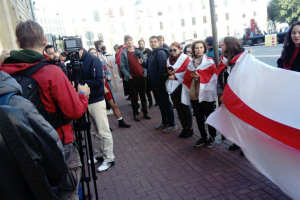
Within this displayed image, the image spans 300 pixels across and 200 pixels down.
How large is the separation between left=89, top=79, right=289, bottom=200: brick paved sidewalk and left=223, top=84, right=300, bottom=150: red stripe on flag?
0.82m

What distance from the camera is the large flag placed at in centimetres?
263

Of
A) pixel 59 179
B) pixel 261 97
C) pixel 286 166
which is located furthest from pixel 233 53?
pixel 59 179

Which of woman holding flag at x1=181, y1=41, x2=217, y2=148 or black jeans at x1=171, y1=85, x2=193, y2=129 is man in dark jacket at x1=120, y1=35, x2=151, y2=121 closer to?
black jeans at x1=171, y1=85, x2=193, y2=129

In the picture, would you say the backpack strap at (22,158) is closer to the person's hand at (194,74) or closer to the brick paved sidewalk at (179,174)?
the brick paved sidewalk at (179,174)

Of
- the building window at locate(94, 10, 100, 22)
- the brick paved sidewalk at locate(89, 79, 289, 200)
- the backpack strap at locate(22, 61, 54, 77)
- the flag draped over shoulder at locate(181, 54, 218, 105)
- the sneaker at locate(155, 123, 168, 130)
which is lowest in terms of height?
the brick paved sidewalk at locate(89, 79, 289, 200)

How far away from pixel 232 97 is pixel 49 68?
2.39 meters

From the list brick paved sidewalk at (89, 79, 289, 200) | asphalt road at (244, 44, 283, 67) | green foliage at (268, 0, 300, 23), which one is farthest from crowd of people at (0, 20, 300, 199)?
green foliage at (268, 0, 300, 23)

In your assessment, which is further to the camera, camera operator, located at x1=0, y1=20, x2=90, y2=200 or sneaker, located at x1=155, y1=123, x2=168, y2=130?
sneaker, located at x1=155, y1=123, x2=168, y2=130

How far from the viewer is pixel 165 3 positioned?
66875mm

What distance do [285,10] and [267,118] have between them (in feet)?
202

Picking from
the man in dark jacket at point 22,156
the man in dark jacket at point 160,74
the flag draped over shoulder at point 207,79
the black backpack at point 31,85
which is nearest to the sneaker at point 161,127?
the man in dark jacket at point 160,74

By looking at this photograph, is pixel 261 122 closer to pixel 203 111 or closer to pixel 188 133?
pixel 203 111

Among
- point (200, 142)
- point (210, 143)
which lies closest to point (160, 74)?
point (200, 142)

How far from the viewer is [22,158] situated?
1180mm
